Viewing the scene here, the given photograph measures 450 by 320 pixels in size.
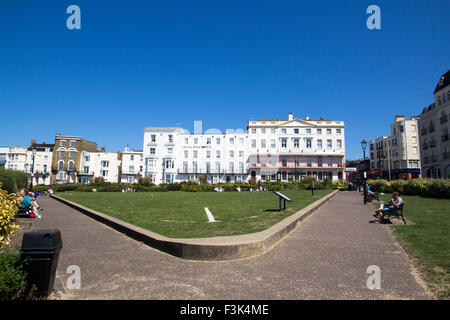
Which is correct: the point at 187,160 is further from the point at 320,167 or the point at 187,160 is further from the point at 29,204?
the point at 29,204

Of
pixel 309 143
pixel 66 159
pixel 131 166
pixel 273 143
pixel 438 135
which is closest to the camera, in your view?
pixel 438 135

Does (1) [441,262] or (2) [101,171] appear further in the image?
(2) [101,171]

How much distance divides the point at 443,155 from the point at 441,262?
48.9 m

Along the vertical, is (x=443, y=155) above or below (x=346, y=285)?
above

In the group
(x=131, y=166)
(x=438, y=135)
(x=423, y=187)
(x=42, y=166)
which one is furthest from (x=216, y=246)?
(x=42, y=166)

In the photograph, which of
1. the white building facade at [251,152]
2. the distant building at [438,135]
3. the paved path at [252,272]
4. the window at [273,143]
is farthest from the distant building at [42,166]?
the distant building at [438,135]

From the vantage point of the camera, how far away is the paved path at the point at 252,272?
12.1 feet

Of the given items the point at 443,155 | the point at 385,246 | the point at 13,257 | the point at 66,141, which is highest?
the point at 66,141

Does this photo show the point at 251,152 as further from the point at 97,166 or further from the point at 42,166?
the point at 42,166

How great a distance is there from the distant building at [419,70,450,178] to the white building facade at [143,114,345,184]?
14.9 metres

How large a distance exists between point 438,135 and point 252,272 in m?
53.0

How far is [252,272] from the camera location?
14.9 feet

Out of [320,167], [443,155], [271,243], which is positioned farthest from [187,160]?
[271,243]

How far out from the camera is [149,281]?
13.6 feet
